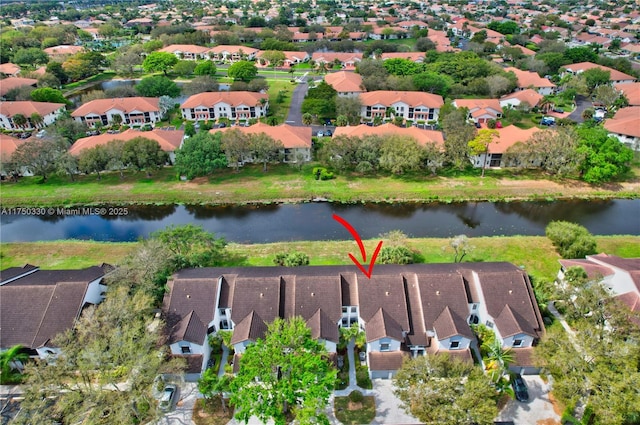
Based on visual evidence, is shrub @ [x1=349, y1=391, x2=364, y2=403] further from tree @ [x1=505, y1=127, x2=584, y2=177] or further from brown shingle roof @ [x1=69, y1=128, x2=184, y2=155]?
brown shingle roof @ [x1=69, y1=128, x2=184, y2=155]

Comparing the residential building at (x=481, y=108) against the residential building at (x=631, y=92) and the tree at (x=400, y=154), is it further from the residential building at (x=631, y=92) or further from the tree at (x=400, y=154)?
the residential building at (x=631, y=92)

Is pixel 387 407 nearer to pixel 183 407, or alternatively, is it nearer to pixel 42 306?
pixel 183 407

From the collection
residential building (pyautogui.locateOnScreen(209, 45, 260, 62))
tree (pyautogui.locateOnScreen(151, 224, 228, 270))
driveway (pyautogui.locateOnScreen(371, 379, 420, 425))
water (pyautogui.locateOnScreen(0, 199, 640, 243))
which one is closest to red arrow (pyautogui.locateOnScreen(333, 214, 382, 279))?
water (pyautogui.locateOnScreen(0, 199, 640, 243))

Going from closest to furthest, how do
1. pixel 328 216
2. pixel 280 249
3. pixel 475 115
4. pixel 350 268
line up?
pixel 350 268 < pixel 280 249 < pixel 328 216 < pixel 475 115

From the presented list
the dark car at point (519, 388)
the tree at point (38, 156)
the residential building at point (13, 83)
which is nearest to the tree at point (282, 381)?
the dark car at point (519, 388)

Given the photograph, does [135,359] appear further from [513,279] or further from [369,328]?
[513,279]

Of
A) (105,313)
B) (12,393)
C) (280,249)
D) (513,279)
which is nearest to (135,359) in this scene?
(105,313)
